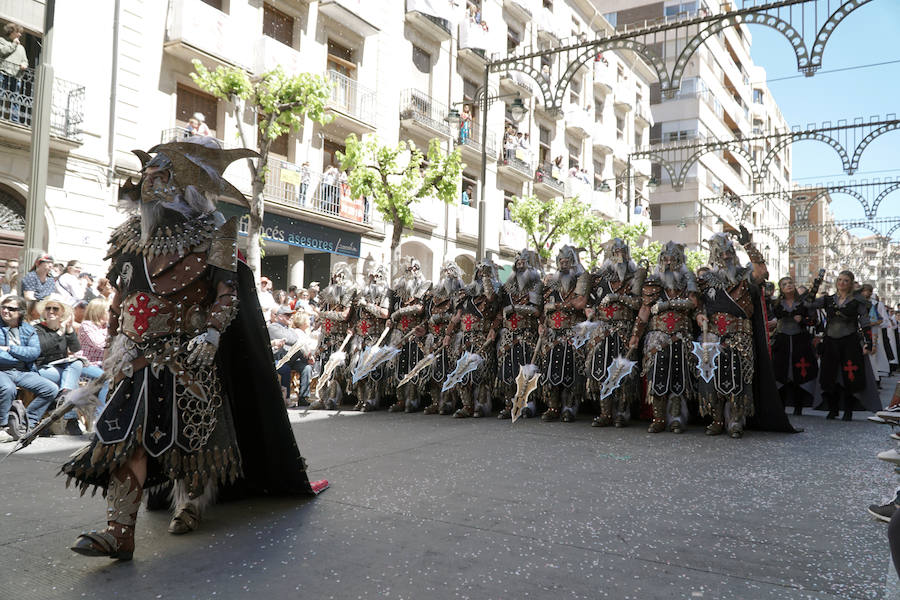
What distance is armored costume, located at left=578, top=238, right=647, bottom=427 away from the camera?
8008mm

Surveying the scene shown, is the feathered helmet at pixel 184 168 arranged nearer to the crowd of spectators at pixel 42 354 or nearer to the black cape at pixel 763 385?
the crowd of spectators at pixel 42 354

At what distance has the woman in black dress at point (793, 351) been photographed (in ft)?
31.8

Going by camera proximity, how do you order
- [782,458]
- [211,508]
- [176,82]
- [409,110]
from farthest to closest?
[409,110] < [176,82] < [782,458] < [211,508]

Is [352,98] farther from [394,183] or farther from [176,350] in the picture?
[176,350]

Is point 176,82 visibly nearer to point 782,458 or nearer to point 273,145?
point 273,145

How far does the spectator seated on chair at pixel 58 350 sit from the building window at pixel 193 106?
1059 cm

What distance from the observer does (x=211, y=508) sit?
4195mm

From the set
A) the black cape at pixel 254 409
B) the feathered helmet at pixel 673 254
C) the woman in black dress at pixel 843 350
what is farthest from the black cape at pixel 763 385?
the black cape at pixel 254 409

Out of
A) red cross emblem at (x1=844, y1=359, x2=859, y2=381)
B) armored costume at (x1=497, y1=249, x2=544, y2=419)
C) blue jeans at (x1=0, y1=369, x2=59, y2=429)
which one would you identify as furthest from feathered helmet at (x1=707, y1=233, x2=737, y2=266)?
blue jeans at (x1=0, y1=369, x2=59, y2=429)

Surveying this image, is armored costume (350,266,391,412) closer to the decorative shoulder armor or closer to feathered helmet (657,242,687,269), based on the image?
feathered helmet (657,242,687,269)

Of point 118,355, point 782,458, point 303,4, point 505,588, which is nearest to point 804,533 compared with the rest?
point 505,588

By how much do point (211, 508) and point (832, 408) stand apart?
829cm

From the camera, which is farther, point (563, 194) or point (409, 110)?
point (563, 194)

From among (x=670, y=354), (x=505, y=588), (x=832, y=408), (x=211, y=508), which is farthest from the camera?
(x=832, y=408)
